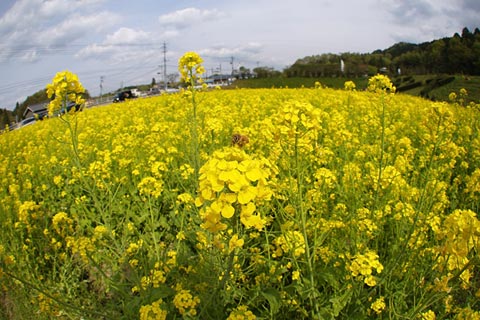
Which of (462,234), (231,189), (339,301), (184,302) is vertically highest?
(231,189)

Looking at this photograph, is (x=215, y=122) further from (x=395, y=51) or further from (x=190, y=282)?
(x=395, y=51)

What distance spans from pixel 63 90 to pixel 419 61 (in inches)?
894

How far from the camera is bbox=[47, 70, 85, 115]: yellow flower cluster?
2.27m

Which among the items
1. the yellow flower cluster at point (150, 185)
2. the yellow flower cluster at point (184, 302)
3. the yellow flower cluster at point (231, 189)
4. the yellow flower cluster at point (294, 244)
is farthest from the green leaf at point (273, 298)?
the yellow flower cluster at point (150, 185)

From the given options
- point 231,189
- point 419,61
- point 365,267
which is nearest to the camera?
point 231,189

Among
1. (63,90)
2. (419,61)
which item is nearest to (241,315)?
(63,90)

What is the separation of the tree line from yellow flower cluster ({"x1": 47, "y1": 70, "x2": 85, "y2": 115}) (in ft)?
49.2

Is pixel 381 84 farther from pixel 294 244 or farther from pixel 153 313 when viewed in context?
pixel 153 313

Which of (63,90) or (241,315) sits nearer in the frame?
(241,315)

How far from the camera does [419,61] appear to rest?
2052cm

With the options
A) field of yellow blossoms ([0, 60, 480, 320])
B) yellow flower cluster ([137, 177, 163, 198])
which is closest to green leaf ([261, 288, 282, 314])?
field of yellow blossoms ([0, 60, 480, 320])

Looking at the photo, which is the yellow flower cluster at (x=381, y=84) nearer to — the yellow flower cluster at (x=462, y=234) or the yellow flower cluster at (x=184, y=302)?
the yellow flower cluster at (x=462, y=234)

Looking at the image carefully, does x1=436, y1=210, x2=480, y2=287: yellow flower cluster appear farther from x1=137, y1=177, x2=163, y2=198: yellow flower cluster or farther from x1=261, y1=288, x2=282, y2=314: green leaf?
x1=137, y1=177, x2=163, y2=198: yellow flower cluster

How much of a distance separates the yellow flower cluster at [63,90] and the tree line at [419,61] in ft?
49.2
